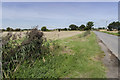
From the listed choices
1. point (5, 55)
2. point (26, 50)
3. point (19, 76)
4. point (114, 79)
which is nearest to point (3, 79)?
point (19, 76)

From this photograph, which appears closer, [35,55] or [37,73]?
[37,73]

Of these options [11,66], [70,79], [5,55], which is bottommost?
[70,79]

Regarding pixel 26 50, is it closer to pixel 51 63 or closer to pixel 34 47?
pixel 34 47

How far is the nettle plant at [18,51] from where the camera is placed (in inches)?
129

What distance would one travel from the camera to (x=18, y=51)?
3637mm

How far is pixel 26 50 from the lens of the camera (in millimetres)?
3932

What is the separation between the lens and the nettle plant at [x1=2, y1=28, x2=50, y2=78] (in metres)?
3.27

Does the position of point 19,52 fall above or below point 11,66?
above

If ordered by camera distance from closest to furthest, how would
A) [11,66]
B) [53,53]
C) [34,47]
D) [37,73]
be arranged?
[37,73], [11,66], [34,47], [53,53]

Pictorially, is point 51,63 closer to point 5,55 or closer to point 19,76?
point 19,76

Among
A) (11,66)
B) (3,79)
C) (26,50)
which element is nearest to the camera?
(3,79)

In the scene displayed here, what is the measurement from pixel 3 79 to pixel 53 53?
2707mm

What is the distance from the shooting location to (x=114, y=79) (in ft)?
9.61

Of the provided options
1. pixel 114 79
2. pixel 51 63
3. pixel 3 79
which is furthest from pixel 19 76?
pixel 114 79
